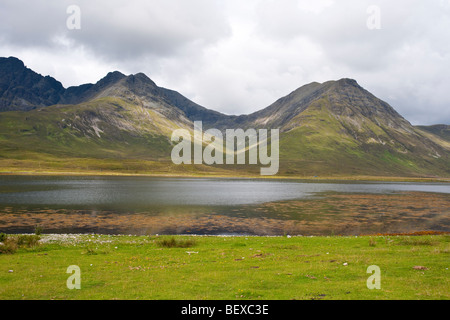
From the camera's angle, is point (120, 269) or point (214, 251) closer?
point (120, 269)

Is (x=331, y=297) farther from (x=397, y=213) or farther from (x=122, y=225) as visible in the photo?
(x=397, y=213)

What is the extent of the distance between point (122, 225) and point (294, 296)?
42.0 m

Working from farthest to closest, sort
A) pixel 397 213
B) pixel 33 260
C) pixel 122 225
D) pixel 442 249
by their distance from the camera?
1. pixel 397 213
2. pixel 122 225
3. pixel 442 249
4. pixel 33 260

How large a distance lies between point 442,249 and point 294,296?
19.4 m

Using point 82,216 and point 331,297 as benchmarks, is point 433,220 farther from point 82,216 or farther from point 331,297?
point 82,216

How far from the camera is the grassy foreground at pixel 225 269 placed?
1580 centimetres

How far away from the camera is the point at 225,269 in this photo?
2172cm

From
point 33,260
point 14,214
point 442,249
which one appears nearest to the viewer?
point 33,260

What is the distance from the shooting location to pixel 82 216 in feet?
191

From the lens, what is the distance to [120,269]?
845 inches

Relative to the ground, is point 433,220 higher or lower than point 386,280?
lower

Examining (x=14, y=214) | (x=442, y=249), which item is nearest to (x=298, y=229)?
(x=442, y=249)

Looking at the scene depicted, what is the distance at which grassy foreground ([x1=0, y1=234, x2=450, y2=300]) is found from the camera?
15.8 metres
